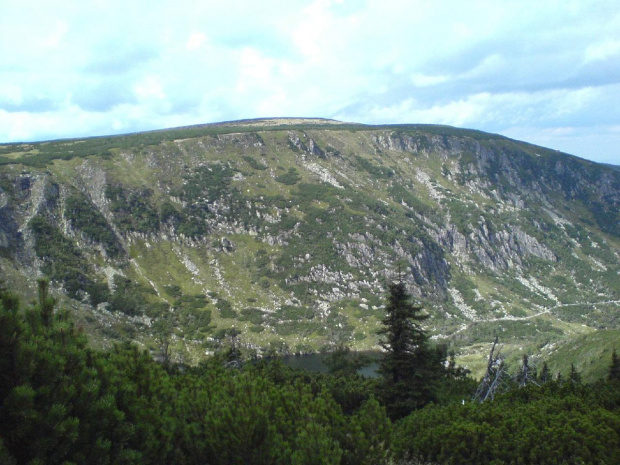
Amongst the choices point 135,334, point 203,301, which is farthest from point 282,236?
point 135,334

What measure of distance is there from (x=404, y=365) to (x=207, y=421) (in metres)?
19.0

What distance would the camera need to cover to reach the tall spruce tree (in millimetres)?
26375

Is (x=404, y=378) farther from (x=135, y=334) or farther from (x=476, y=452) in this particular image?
(x=135, y=334)

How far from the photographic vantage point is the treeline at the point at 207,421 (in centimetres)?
648

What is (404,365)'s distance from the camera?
26.7 meters

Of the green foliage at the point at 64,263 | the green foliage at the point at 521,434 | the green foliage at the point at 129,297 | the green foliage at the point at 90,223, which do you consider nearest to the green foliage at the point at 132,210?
the green foliage at the point at 90,223

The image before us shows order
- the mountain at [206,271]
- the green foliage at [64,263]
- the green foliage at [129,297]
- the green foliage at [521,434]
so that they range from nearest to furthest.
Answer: the green foliage at [521,434], the green foliage at [64,263], the green foliage at [129,297], the mountain at [206,271]

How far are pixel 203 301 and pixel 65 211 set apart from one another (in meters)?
65.3

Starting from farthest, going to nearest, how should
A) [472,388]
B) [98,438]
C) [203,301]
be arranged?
[203,301] → [472,388] → [98,438]

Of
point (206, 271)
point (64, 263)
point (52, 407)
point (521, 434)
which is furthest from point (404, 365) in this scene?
point (206, 271)

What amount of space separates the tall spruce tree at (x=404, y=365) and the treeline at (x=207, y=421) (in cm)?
1053

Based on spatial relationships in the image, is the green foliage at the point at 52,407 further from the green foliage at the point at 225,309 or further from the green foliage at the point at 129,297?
the green foliage at the point at 225,309

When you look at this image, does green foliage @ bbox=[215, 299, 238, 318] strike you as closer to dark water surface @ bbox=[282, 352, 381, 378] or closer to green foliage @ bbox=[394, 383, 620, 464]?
dark water surface @ bbox=[282, 352, 381, 378]

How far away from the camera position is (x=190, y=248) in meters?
174
